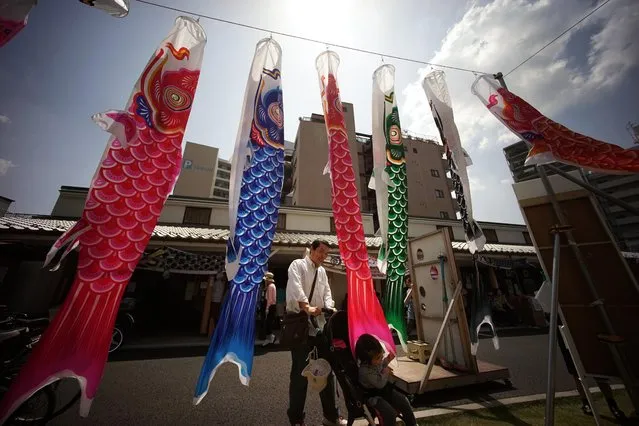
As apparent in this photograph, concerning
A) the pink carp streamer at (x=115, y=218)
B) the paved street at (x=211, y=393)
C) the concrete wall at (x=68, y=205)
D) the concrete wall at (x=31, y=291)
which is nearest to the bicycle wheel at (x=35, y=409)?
the paved street at (x=211, y=393)

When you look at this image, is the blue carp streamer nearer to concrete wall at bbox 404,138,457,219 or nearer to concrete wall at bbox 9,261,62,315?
concrete wall at bbox 9,261,62,315

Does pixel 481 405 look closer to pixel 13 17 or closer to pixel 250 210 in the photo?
pixel 250 210

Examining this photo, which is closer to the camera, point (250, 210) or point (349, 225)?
point (250, 210)

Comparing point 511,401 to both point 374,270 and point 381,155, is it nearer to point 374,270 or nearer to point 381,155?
point 381,155

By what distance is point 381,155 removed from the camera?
365 centimetres

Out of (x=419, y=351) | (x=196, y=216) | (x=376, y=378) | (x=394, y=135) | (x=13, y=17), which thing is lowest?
(x=419, y=351)

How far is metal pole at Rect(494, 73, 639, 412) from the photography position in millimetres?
2410

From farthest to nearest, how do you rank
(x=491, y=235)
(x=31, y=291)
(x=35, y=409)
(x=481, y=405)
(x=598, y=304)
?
(x=491, y=235) → (x=31, y=291) → (x=481, y=405) → (x=35, y=409) → (x=598, y=304)

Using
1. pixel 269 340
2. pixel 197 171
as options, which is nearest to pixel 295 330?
pixel 269 340

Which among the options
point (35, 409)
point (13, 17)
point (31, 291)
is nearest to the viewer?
point (13, 17)

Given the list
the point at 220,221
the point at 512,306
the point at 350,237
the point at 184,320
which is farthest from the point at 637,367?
the point at 220,221

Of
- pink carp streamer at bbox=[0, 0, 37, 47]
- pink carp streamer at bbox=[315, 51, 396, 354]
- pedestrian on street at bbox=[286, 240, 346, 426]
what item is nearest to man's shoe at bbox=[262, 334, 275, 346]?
pedestrian on street at bbox=[286, 240, 346, 426]

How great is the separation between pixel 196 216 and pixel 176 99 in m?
12.3

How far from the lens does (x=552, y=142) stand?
2.89 meters
